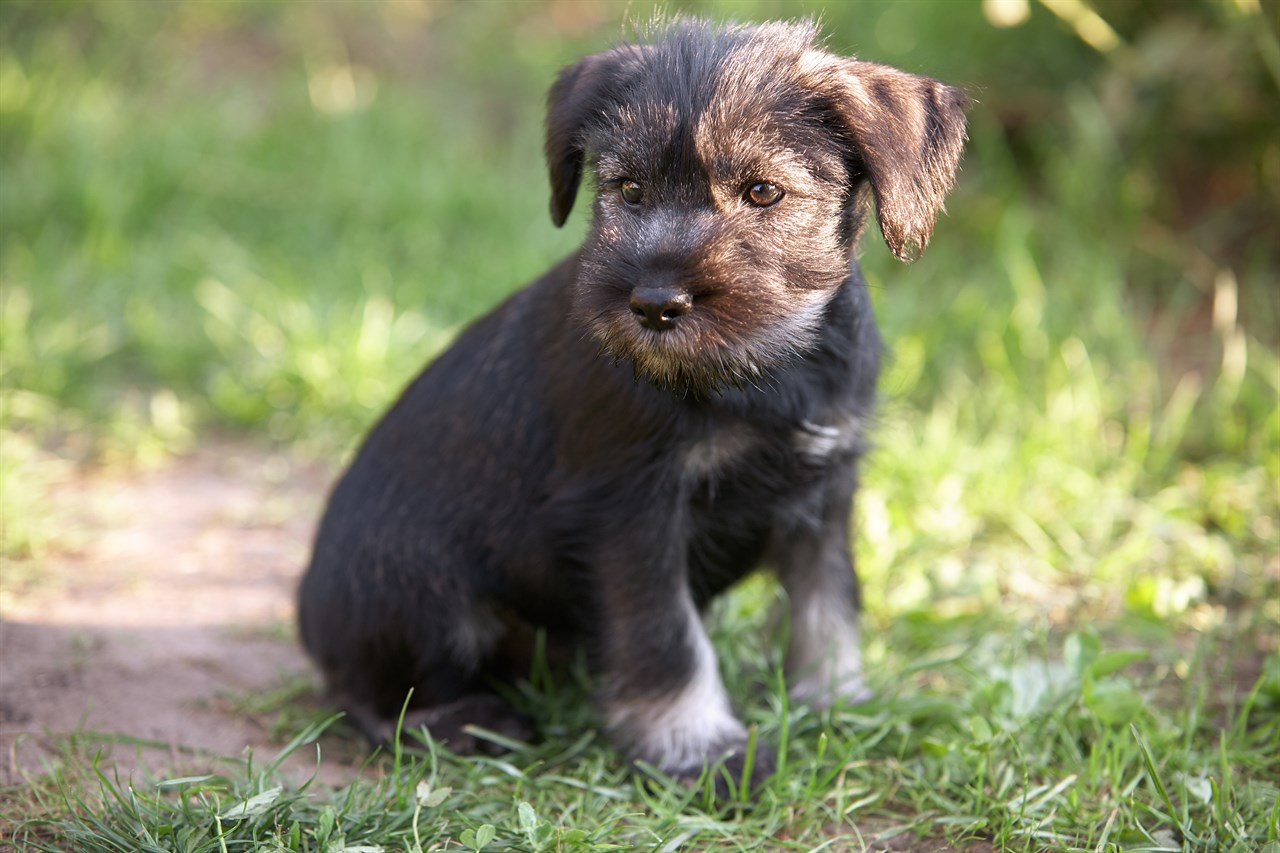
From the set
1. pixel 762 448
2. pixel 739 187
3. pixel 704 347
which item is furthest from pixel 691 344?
pixel 762 448

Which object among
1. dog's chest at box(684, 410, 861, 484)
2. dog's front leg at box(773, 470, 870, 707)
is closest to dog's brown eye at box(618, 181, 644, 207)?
dog's chest at box(684, 410, 861, 484)

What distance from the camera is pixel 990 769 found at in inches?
125

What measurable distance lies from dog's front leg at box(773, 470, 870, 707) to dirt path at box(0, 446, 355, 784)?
1.46 m

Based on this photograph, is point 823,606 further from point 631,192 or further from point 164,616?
point 164,616

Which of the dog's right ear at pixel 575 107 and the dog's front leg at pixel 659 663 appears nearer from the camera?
the dog's right ear at pixel 575 107

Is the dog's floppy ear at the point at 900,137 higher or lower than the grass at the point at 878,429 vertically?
higher

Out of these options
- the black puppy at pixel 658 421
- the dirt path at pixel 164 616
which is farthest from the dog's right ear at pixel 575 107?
the dirt path at pixel 164 616

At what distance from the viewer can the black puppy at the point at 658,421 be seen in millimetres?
2791

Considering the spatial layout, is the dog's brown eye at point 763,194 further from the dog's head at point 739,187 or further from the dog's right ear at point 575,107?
the dog's right ear at point 575,107

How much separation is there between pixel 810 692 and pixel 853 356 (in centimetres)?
101

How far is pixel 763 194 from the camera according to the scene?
2838 mm

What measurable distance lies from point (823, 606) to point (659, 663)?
0.61 meters

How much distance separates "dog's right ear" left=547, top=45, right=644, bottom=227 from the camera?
304cm

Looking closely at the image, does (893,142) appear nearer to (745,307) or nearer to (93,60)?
(745,307)
